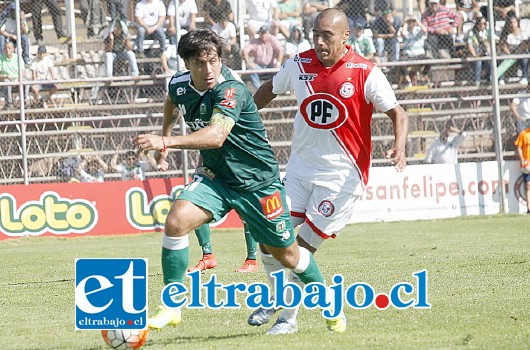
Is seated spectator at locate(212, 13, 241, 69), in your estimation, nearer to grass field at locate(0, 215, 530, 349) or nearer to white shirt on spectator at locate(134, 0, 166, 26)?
white shirt on spectator at locate(134, 0, 166, 26)

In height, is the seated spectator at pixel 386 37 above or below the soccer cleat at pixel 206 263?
above

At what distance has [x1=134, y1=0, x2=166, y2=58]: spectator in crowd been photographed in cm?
2097

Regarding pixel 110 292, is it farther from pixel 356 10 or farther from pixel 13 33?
pixel 356 10

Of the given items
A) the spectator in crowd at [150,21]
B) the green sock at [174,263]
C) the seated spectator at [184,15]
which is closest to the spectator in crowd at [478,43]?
the seated spectator at [184,15]

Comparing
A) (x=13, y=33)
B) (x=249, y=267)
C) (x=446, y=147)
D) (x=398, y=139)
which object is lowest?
(x=249, y=267)

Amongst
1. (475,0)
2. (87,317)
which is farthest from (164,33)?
(87,317)

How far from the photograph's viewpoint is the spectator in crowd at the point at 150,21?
68.8 feet

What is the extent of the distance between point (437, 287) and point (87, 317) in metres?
4.48

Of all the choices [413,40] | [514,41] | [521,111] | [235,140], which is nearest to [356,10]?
[413,40]

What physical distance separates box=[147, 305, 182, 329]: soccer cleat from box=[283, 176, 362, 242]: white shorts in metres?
1.60

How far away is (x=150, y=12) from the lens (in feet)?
69.2

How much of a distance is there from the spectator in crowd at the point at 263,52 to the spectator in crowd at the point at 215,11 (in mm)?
725

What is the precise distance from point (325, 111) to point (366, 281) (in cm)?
273

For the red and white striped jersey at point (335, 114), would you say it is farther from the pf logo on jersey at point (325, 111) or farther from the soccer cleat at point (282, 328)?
the soccer cleat at point (282, 328)
